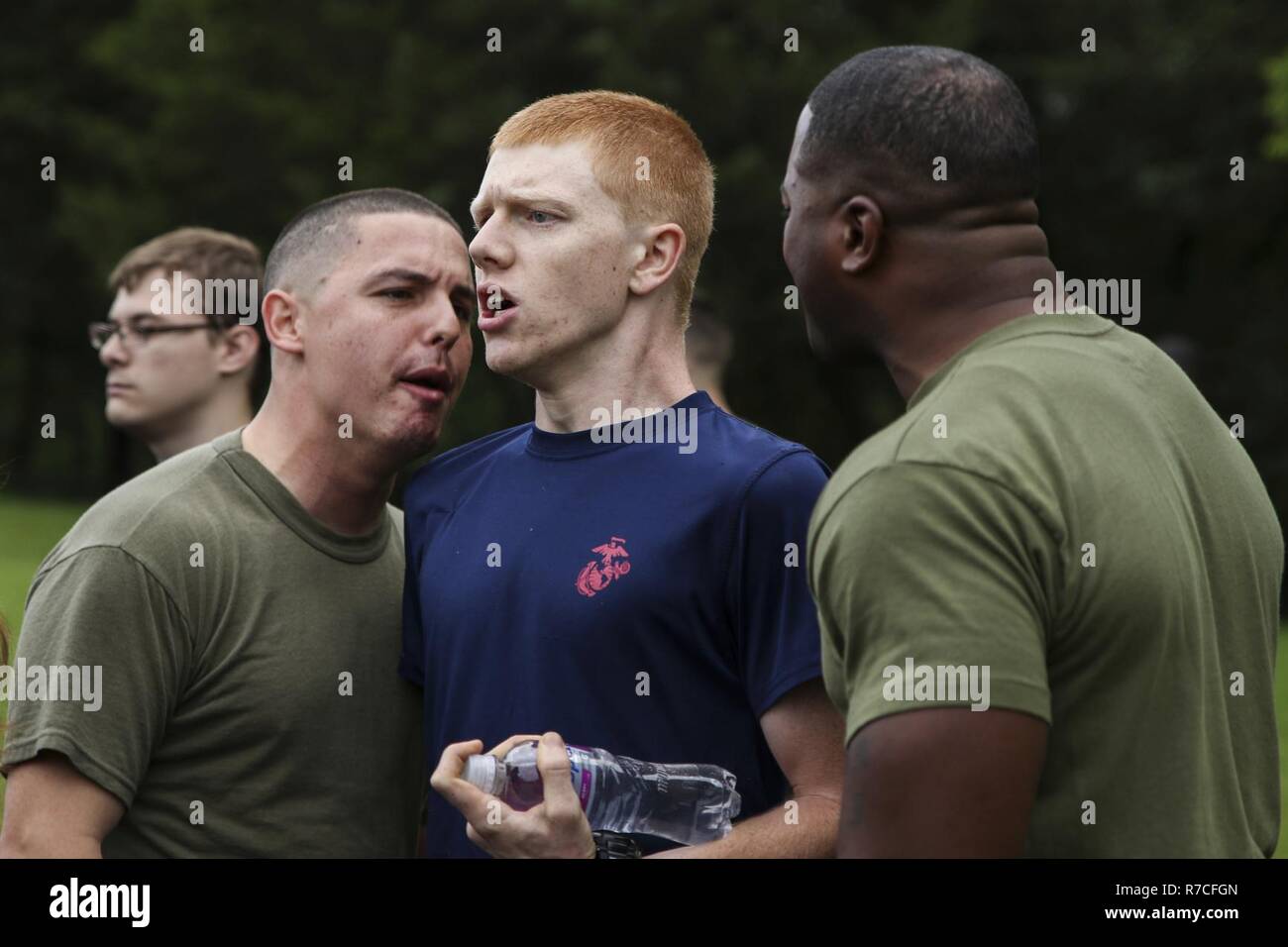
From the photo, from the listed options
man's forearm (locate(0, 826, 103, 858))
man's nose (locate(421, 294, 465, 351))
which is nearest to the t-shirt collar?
man's nose (locate(421, 294, 465, 351))

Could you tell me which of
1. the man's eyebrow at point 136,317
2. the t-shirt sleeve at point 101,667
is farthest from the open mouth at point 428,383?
the man's eyebrow at point 136,317

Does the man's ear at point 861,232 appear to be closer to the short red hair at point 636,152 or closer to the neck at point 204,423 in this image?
the short red hair at point 636,152

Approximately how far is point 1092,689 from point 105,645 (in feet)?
6.84

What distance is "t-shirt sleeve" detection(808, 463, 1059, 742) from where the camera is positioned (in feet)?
8.11

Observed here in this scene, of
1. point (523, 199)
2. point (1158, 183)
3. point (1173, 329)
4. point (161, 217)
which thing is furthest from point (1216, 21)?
point (523, 199)

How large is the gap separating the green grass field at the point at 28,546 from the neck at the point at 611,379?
34.0 feet

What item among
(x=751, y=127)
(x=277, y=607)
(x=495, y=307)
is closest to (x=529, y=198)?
(x=495, y=307)

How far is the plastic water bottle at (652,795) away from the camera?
348cm

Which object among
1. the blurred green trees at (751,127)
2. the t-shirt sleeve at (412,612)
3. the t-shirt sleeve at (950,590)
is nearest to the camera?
the t-shirt sleeve at (950,590)

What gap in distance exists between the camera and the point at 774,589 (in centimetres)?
349

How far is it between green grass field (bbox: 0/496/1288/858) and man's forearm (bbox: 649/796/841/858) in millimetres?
10482

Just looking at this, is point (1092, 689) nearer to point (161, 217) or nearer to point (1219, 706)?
point (1219, 706)

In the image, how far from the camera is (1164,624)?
99.6 inches

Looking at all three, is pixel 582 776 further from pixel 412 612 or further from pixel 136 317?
pixel 136 317
